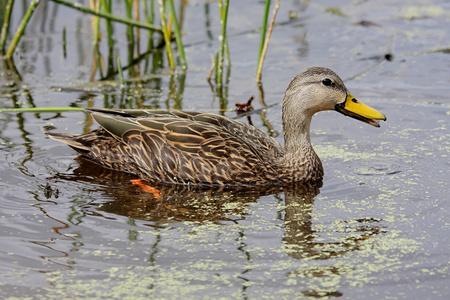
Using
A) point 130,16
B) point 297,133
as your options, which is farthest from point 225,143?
point 130,16

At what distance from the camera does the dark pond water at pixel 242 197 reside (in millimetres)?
5570

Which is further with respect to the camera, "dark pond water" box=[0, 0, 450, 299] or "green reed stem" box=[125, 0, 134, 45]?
"green reed stem" box=[125, 0, 134, 45]

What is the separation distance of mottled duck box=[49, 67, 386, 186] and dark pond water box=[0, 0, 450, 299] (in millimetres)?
240

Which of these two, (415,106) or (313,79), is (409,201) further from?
(415,106)

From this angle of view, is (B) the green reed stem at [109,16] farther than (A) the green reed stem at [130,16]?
No

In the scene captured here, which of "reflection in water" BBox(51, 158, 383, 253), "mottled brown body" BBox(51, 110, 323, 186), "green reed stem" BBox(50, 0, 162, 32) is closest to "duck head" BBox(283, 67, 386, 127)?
"mottled brown body" BBox(51, 110, 323, 186)

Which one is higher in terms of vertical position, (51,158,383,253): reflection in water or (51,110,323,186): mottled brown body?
(51,110,323,186): mottled brown body

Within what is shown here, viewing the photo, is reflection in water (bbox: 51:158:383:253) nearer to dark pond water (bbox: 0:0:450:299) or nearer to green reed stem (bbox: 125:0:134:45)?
dark pond water (bbox: 0:0:450:299)

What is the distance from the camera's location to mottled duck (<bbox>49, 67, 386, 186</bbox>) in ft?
25.0

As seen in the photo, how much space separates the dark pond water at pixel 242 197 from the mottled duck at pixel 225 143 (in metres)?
0.24

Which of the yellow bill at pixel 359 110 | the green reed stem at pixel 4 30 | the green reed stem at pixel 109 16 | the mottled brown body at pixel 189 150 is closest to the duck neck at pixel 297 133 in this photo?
the mottled brown body at pixel 189 150

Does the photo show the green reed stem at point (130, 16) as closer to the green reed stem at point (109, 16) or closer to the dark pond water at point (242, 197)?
the dark pond water at point (242, 197)

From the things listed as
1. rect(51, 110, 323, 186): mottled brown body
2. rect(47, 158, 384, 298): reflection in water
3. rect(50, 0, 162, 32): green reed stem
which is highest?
rect(50, 0, 162, 32): green reed stem

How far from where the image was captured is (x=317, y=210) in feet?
22.7
